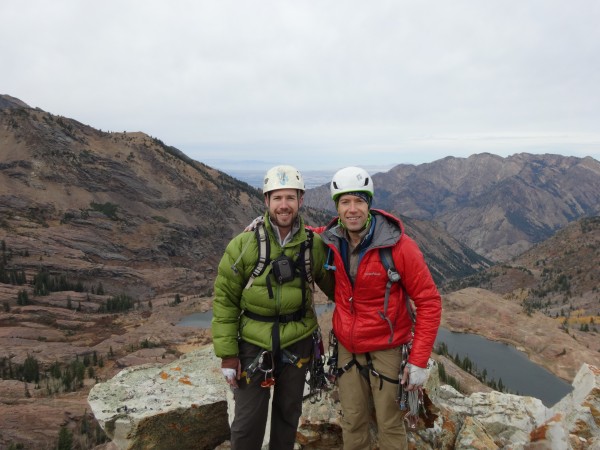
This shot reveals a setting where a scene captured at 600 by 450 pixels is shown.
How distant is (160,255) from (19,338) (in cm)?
5053

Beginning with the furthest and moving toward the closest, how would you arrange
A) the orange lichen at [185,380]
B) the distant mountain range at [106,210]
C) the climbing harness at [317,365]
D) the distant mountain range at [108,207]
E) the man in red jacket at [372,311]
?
1. the distant mountain range at [108,207]
2. the distant mountain range at [106,210]
3. the orange lichen at [185,380]
4. the climbing harness at [317,365]
5. the man in red jacket at [372,311]

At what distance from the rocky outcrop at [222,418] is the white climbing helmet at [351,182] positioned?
503 cm

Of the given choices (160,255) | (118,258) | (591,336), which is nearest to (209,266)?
(160,255)

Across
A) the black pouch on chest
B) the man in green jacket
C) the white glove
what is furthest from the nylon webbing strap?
the white glove

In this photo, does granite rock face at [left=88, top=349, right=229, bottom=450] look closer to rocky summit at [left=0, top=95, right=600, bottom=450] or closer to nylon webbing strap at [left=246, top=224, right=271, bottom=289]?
rocky summit at [left=0, top=95, right=600, bottom=450]

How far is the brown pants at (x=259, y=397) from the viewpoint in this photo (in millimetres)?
6074

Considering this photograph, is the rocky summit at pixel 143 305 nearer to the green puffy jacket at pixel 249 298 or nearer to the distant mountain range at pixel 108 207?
the distant mountain range at pixel 108 207

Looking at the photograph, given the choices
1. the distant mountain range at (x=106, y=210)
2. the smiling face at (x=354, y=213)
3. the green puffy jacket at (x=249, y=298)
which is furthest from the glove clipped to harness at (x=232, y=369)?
the distant mountain range at (x=106, y=210)

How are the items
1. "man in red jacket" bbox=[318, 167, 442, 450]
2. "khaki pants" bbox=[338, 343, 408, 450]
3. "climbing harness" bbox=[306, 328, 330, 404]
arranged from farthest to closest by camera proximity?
"climbing harness" bbox=[306, 328, 330, 404] < "khaki pants" bbox=[338, 343, 408, 450] < "man in red jacket" bbox=[318, 167, 442, 450]

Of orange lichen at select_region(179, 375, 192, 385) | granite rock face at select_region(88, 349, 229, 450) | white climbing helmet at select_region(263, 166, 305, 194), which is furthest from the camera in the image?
orange lichen at select_region(179, 375, 192, 385)

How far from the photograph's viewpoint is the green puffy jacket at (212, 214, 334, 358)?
5777 mm

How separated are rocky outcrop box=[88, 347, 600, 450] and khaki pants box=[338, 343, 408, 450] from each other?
2.20 metres

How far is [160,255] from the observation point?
10381 centimetres

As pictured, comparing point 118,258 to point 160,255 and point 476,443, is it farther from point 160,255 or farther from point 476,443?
point 476,443
